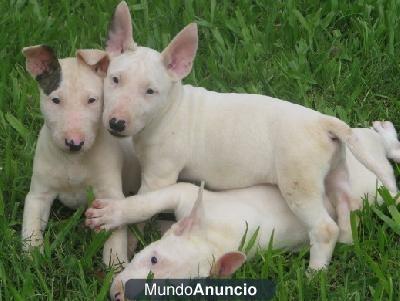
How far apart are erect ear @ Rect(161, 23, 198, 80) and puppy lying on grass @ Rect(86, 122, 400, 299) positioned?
64 centimetres

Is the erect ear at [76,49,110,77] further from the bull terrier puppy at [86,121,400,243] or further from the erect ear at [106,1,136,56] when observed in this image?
the bull terrier puppy at [86,121,400,243]

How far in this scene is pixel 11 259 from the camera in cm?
486

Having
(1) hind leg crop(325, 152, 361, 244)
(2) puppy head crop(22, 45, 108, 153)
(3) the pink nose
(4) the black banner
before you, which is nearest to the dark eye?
(2) puppy head crop(22, 45, 108, 153)

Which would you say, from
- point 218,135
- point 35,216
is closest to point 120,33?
point 218,135

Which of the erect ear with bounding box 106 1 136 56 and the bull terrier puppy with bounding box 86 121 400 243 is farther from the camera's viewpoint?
A: the erect ear with bounding box 106 1 136 56

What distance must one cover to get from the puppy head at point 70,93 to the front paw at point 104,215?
38 cm

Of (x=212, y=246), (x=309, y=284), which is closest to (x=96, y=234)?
(x=212, y=246)

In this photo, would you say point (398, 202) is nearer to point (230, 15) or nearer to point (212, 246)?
point (212, 246)

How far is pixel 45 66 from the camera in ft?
15.8

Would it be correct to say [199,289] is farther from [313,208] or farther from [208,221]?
[313,208]

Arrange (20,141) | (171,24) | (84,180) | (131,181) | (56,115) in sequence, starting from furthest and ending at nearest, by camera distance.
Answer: (171,24) → (20,141) → (131,181) → (84,180) → (56,115)

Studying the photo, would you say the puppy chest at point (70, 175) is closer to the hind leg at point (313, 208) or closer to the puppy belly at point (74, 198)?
the puppy belly at point (74, 198)

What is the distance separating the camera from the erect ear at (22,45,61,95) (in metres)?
4.79

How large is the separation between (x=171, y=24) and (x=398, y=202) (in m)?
2.57
